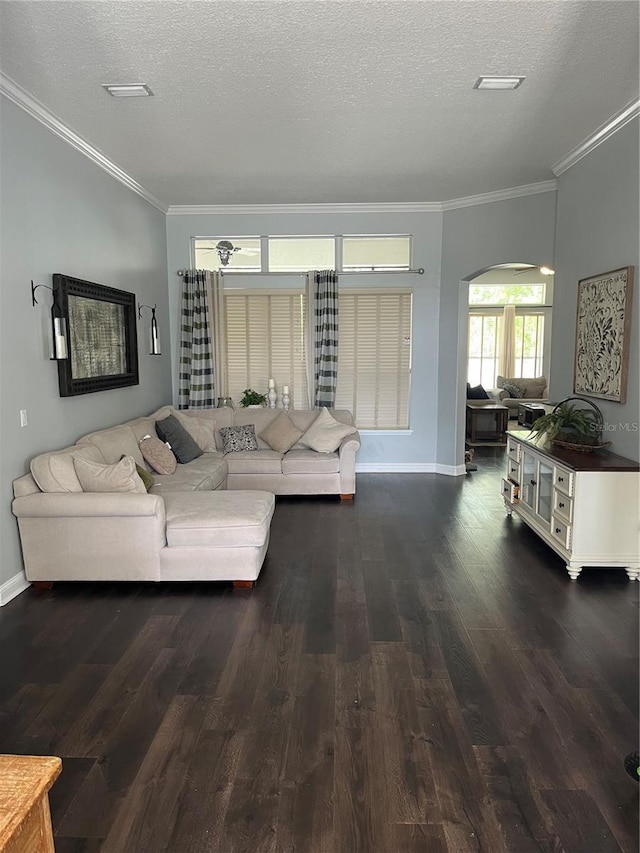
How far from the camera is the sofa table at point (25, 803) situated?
3.18 ft

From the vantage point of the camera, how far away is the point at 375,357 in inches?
273

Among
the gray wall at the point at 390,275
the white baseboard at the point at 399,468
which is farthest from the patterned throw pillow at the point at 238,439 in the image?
the white baseboard at the point at 399,468

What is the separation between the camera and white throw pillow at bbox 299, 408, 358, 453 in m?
5.96

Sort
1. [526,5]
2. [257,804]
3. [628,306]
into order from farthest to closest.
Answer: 1. [628,306]
2. [526,5]
3. [257,804]

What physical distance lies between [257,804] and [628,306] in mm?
3723

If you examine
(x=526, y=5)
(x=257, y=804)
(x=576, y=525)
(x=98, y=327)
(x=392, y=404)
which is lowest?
(x=257, y=804)

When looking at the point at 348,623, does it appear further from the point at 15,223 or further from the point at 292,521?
the point at 15,223

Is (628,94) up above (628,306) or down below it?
above

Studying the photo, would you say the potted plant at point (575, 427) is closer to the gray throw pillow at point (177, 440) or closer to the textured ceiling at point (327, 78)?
the textured ceiling at point (327, 78)

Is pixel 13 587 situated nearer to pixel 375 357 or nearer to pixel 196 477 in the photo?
pixel 196 477

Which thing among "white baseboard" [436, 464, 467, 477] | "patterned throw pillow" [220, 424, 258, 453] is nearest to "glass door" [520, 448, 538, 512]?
"white baseboard" [436, 464, 467, 477]

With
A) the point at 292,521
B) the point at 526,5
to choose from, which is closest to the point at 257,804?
the point at 292,521

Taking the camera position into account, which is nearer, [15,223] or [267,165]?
[15,223]

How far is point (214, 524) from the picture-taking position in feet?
11.8
